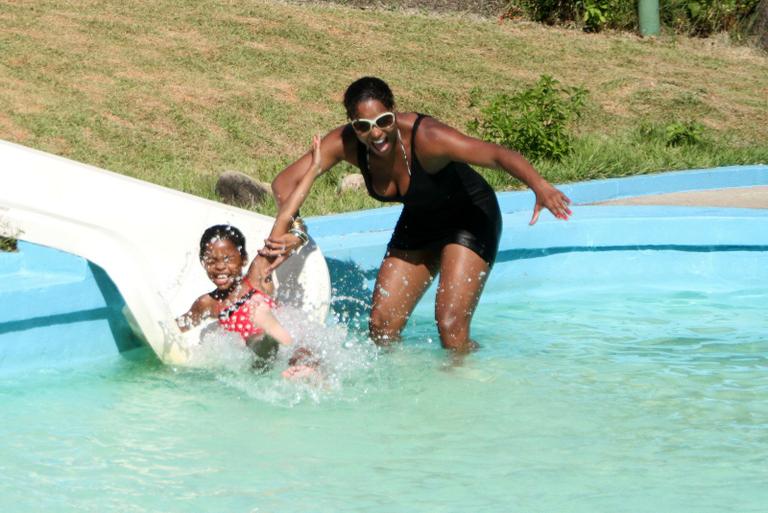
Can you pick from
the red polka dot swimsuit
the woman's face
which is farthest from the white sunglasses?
the red polka dot swimsuit

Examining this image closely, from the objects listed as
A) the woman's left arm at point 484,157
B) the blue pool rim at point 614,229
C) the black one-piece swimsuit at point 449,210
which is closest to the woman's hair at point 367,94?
the woman's left arm at point 484,157

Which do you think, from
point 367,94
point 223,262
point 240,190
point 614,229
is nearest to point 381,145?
point 367,94

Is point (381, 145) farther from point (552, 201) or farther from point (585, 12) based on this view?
point (585, 12)

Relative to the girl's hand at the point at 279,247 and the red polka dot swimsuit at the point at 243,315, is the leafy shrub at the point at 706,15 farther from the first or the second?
the red polka dot swimsuit at the point at 243,315

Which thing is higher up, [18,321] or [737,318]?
[18,321]

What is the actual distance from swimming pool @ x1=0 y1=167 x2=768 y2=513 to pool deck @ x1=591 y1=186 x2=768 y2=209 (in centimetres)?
122

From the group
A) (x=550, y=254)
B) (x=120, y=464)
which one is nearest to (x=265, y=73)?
(x=550, y=254)

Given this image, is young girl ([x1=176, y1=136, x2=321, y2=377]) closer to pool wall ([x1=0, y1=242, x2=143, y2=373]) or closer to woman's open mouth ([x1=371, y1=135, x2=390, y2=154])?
woman's open mouth ([x1=371, y1=135, x2=390, y2=154])

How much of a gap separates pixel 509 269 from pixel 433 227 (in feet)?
5.40

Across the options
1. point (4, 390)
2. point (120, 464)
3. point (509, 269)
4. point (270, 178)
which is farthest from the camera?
point (270, 178)

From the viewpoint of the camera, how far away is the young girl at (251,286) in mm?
5148

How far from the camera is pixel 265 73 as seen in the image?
11.9 meters

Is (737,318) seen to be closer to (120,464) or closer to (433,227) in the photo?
(433,227)

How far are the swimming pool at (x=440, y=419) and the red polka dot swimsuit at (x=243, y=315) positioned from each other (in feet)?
0.43
